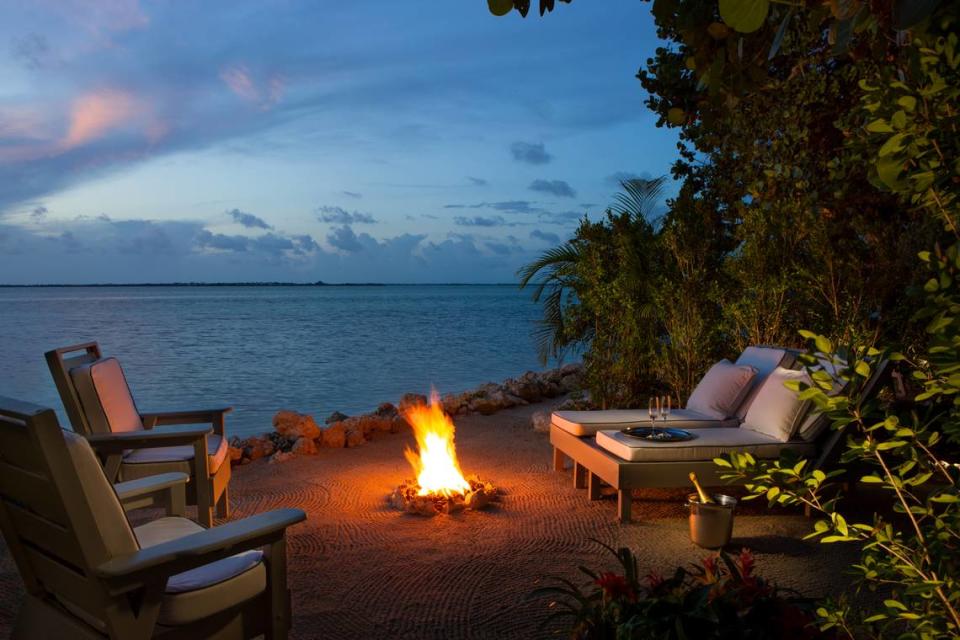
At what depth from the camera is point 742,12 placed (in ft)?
2.89

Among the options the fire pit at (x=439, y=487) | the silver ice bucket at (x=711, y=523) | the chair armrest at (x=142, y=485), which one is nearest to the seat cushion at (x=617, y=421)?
the fire pit at (x=439, y=487)

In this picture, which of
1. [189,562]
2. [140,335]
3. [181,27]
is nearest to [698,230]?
[189,562]

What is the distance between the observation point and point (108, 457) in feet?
12.9

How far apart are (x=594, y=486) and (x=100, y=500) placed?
11.8 feet

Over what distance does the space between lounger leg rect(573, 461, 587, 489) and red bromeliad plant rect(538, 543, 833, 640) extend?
310cm

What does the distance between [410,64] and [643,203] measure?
6693 millimetres

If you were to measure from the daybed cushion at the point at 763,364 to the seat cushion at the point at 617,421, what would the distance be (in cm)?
15

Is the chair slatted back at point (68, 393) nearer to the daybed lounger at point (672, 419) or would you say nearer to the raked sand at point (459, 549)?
the raked sand at point (459, 549)

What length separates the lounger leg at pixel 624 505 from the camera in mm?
4402

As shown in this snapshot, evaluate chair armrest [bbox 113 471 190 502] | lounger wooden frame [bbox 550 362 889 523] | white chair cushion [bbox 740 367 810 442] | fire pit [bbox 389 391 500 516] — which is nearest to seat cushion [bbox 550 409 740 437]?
white chair cushion [bbox 740 367 810 442]

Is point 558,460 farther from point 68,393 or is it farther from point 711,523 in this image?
point 68,393

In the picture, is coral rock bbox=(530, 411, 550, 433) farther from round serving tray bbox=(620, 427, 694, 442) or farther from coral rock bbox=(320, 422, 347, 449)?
round serving tray bbox=(620, 427, 694, 442)

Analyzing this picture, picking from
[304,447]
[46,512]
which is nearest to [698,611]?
[46,512]

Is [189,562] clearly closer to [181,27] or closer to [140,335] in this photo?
[181,27]
